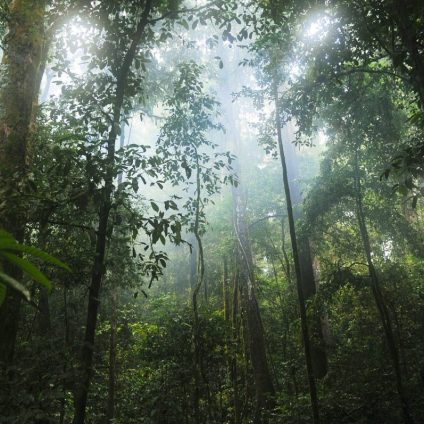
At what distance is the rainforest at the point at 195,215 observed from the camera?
3.51 m

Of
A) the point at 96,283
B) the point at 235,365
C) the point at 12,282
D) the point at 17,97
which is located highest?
the point at 17,97

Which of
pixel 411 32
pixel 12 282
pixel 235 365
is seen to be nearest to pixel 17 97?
pixel 411 32

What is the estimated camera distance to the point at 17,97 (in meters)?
4.84

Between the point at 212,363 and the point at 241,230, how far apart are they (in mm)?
5925

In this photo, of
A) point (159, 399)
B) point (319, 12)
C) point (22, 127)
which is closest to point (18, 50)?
point (22, 127)

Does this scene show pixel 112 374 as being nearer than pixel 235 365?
No

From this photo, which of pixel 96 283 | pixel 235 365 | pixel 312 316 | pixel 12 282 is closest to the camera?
pixel 12 282

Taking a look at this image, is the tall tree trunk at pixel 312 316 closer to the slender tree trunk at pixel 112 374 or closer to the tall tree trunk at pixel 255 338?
the tall tree trunk at pixel 255 338

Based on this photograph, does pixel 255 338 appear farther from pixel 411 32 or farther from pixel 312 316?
pixel 411 32

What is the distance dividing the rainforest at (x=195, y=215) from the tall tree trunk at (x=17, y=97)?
0.02 m

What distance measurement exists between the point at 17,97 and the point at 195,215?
2.94m

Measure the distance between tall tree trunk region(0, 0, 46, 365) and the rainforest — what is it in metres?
0.02

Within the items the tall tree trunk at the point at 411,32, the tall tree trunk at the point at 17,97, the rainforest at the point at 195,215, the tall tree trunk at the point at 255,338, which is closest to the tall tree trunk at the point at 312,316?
the rainforest at the point at 195,215

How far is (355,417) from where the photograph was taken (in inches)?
250
